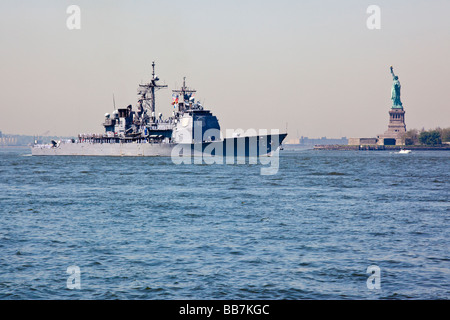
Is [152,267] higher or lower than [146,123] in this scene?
lower

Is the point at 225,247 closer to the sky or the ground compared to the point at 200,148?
closer to the ground

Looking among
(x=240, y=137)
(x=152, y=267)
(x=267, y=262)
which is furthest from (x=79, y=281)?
(x=240, y=137)

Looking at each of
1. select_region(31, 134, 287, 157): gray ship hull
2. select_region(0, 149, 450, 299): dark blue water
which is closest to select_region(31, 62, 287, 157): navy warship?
select_region(31, 134, 287, 157): gray ship hull

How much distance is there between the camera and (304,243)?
17.1 metres

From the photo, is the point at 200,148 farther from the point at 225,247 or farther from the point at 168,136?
the point at 225,247

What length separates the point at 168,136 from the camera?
10138 cm

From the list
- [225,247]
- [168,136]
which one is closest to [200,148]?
[168,136]

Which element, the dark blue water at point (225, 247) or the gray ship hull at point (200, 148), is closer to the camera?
the dark blue water at point (225, 247)

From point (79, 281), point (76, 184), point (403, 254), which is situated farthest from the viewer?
point (76, 184)

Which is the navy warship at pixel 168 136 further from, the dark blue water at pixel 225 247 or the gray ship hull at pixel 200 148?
the dark blue water at pixel 225 247

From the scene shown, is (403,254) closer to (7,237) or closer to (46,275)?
(46,275)

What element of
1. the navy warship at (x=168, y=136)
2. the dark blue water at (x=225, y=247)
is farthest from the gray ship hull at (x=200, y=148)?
the dark blue water at (x=225, y=247)

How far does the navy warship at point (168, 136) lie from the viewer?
92688 millimetres

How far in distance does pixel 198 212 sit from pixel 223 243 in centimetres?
803
